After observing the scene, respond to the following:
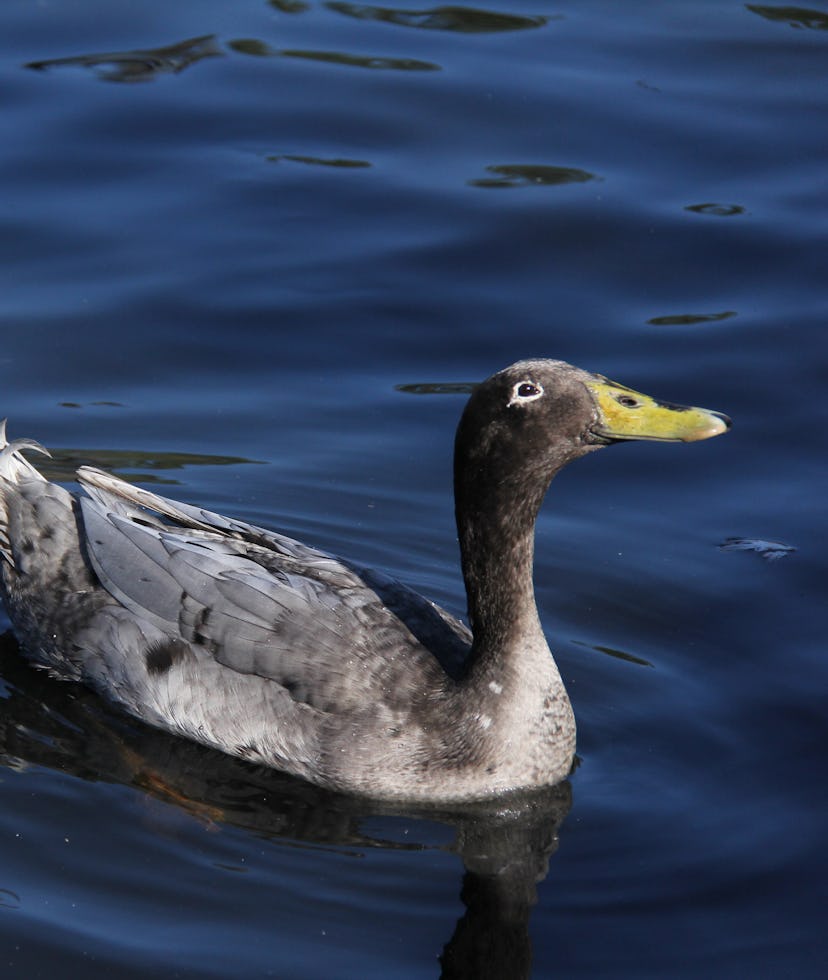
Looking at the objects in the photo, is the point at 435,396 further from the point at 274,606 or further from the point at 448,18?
the point at 448,18

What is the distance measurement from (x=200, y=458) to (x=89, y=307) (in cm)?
213

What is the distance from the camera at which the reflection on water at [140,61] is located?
14.7 metres

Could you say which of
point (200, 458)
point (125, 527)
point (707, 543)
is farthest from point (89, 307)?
point (707, 543)

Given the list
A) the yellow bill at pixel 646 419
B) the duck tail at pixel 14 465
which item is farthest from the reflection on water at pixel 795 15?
the duck tail at pixel 14 465

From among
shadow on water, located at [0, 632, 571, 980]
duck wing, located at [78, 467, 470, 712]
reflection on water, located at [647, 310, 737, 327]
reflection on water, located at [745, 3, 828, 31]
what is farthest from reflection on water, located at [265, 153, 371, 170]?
shadow on water, located at [0, 632, 571, 980]

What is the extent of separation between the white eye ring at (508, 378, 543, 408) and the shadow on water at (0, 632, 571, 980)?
5.85 feet

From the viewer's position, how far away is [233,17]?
611 inches

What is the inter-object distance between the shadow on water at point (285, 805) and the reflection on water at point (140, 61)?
8084mm

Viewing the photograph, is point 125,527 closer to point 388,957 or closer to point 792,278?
point 388,957

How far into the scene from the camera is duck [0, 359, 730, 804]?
7023 mm

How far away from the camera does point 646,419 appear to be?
22.9 ft

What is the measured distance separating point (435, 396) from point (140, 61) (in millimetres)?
5908

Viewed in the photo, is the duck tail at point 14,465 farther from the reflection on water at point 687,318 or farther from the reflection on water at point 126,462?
the reflection on water at point 687,318

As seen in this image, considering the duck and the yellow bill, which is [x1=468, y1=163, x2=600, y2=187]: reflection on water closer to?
the duck
